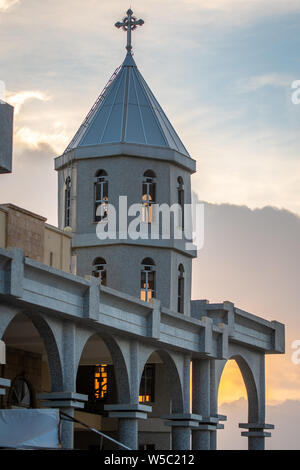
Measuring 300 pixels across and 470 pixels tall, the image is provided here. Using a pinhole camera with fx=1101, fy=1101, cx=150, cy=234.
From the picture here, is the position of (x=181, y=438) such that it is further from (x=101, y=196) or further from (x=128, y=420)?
(x=101, y=196)

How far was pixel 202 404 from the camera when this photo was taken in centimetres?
4162

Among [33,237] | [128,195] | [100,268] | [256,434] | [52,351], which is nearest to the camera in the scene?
[52,351]

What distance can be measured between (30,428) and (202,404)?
15896mm

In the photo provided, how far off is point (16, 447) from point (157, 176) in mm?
18517

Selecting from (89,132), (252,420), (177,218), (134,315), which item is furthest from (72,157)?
(252,420)

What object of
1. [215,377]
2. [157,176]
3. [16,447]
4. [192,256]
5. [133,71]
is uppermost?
[133,71]

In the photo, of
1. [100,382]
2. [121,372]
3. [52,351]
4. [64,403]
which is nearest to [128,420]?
[121,372]

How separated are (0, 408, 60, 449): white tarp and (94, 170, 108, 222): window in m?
16.3

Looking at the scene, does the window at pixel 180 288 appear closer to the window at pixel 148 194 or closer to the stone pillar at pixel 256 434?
the window at pixel 148 194

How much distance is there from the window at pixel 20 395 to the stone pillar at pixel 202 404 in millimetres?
6145

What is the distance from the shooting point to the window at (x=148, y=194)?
139 ft

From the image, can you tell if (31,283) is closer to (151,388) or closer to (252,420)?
(151,388)

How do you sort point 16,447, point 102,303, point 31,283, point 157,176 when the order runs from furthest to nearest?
1. point 157,176
2. point 102,303
3. point 31,283
4. point 16,447

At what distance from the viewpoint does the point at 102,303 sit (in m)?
33.6
